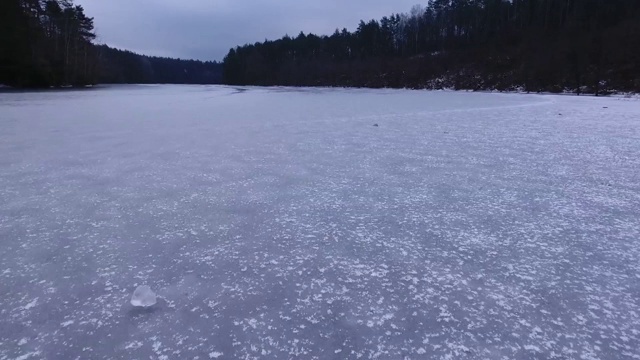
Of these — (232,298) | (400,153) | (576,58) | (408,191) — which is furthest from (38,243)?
(576,58)

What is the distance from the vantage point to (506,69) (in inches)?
1617

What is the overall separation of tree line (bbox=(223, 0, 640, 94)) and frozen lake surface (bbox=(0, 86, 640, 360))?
30.5 meters

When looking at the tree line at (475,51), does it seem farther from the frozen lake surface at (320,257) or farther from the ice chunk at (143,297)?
the ice chunk at (143,297)

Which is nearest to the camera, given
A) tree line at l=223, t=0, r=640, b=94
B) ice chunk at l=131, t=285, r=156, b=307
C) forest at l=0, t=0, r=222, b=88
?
ice chunk at l=131, t=285, r=156, b=307

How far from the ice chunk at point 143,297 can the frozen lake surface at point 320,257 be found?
53 mm

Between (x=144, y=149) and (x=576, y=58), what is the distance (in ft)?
126

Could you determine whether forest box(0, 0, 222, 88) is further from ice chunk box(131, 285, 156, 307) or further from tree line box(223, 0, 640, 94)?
ice chunk box(131, 285, 156, 307)

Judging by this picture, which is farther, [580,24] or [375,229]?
[580,24]

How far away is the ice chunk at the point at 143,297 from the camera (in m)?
2.07

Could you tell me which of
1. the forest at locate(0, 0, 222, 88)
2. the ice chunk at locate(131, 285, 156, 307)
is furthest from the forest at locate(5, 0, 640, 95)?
the ice chunk at locate(131, 285, 156, 307)

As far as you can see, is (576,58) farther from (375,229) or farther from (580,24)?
(375,229)

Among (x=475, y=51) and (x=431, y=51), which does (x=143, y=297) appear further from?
(x=431, y=51)

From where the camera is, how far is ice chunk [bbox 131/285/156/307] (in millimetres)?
2068

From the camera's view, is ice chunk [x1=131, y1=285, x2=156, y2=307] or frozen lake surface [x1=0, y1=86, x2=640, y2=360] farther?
ice chunk [x1=131, y1=285, x2=156, y2=307]
